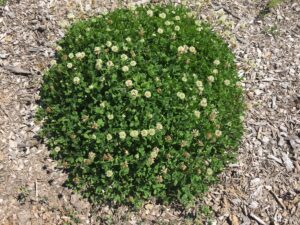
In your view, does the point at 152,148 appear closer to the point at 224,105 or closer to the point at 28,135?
the point at 224,105

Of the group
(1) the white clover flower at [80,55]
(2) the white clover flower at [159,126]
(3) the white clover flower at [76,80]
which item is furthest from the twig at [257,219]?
(1) the white clover flower at [80,55]

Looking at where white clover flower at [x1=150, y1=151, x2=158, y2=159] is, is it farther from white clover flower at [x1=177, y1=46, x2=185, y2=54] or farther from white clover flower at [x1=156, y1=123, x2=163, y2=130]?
white clover flower at [x1=177, y1=46, x2=185, y2=54]

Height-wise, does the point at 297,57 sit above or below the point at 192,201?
above

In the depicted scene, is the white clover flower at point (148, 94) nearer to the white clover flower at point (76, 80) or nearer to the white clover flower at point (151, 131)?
the white clover flower at point (151, 131)

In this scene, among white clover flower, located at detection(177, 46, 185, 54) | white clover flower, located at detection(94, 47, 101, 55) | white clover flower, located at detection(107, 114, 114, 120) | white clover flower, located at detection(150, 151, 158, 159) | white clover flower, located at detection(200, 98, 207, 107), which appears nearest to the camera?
white clover flower, located at detection(150, 151, 158, 159)

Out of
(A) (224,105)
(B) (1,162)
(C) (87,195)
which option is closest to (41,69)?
(B) (1,162)

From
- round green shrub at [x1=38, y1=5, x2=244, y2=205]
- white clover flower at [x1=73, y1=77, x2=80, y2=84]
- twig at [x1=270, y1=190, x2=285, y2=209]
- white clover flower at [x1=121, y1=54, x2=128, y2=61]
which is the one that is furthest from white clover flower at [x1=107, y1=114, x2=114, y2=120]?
twig at [x1=270, y1=190, x2=285, y2=209]
